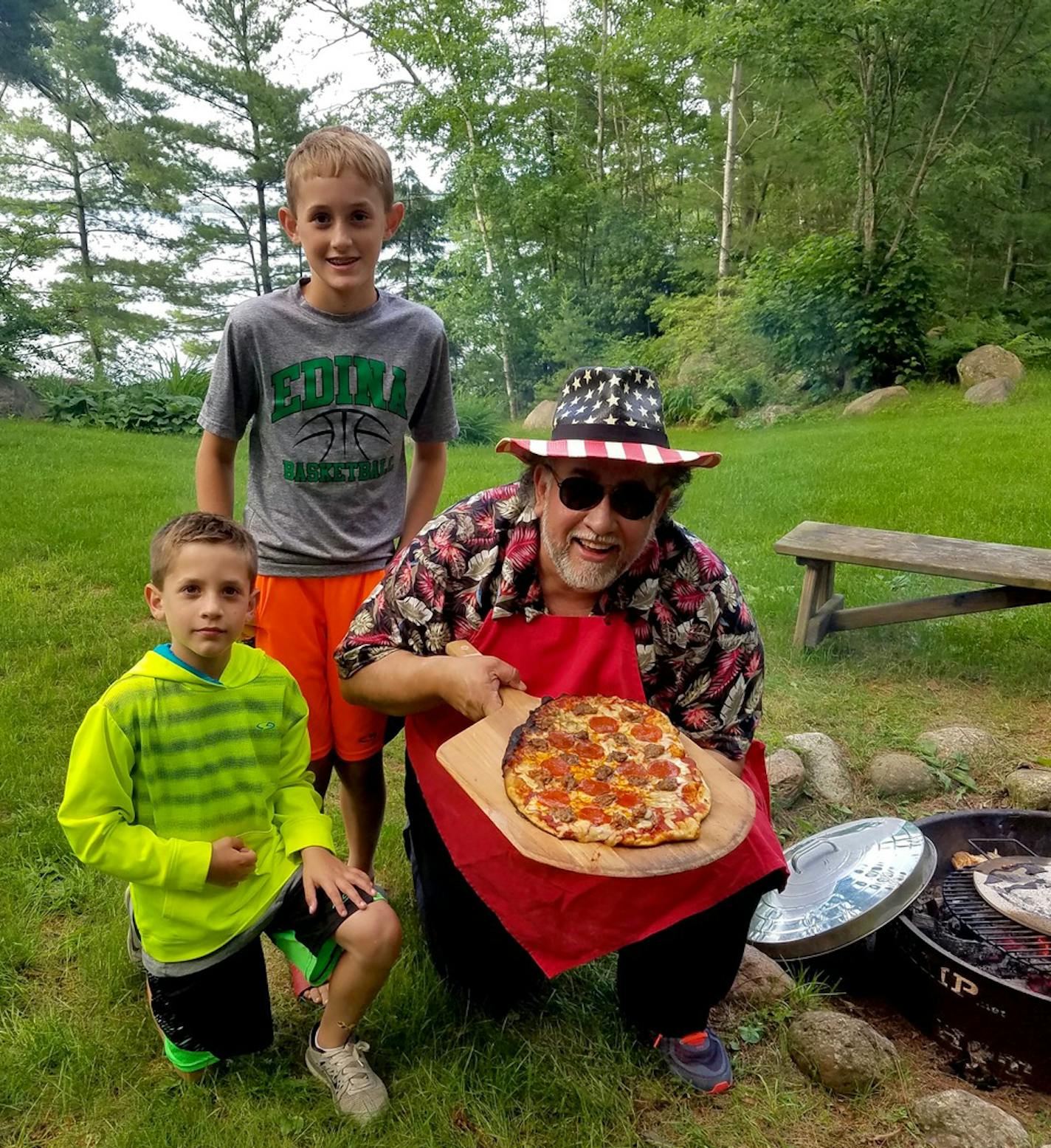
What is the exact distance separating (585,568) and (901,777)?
1823 mm

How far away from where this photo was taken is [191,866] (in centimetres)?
130

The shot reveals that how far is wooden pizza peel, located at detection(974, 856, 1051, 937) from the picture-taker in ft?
5.88

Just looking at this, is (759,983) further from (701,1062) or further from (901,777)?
(901,777)

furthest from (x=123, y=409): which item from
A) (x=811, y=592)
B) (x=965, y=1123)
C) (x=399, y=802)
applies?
(x=965, y=1123)

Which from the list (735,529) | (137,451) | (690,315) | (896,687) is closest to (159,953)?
(896,687)

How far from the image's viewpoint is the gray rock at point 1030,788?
254cm

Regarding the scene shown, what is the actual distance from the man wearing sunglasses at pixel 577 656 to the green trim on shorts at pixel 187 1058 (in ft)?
1.63

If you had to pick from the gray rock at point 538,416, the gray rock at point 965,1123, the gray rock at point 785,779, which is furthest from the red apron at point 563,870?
the gray rock at point 538,416

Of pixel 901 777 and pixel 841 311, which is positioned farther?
pixel 841 311

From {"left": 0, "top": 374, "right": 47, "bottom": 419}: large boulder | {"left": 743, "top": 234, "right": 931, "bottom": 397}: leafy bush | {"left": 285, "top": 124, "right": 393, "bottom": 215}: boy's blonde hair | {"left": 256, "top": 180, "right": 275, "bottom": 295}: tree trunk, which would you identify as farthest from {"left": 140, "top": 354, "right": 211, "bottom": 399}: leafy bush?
{"left": 285, "top": 124, "right": 393, "bottom": 215}: boy's blonde hair

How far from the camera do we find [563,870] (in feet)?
4.40

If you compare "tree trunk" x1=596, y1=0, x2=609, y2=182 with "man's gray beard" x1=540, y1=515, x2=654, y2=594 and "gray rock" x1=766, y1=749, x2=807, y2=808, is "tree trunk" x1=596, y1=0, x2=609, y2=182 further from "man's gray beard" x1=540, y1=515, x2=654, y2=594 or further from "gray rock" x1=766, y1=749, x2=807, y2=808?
"man's gray beard" x1=540, y1=515, x2=654, y2=594

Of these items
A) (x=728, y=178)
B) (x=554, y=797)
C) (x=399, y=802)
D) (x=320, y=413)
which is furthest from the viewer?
(x=728, y=178)

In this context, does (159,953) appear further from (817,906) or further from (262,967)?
(817,906)
